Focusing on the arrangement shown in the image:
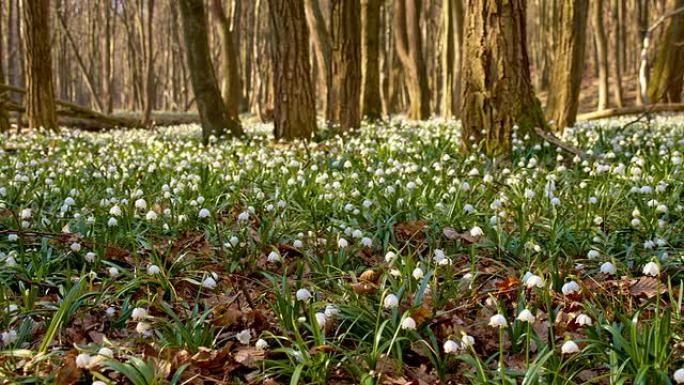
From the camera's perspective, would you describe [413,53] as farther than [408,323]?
Yes

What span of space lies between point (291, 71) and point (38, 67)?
5.56 m

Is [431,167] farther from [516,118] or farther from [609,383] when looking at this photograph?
[609,383]

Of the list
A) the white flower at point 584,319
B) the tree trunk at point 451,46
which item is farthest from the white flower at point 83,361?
the tree trunk at point 451,46

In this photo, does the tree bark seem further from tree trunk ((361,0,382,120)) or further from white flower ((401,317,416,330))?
white flower ((401,317,416,330))

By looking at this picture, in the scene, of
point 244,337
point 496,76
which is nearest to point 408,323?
point 244,337

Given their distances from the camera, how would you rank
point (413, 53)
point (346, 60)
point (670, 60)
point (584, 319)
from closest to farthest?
1. point (584, 319)
2. point (346, 60)
3. point (670, 60)
4. point (413, 53)

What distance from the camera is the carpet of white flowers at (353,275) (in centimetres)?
287

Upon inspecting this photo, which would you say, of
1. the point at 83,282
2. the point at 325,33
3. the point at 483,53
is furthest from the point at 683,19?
the point at 83,282

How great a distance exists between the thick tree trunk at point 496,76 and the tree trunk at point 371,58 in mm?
7131

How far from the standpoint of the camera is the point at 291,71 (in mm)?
10062

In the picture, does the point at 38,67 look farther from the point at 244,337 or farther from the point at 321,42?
the point at 244,337

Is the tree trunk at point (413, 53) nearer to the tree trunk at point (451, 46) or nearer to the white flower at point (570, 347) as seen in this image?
the tree trunk at point (451, 46)

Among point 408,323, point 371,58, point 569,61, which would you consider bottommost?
point 408,323

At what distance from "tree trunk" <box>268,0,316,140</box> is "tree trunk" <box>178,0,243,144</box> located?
1636 millimetres
